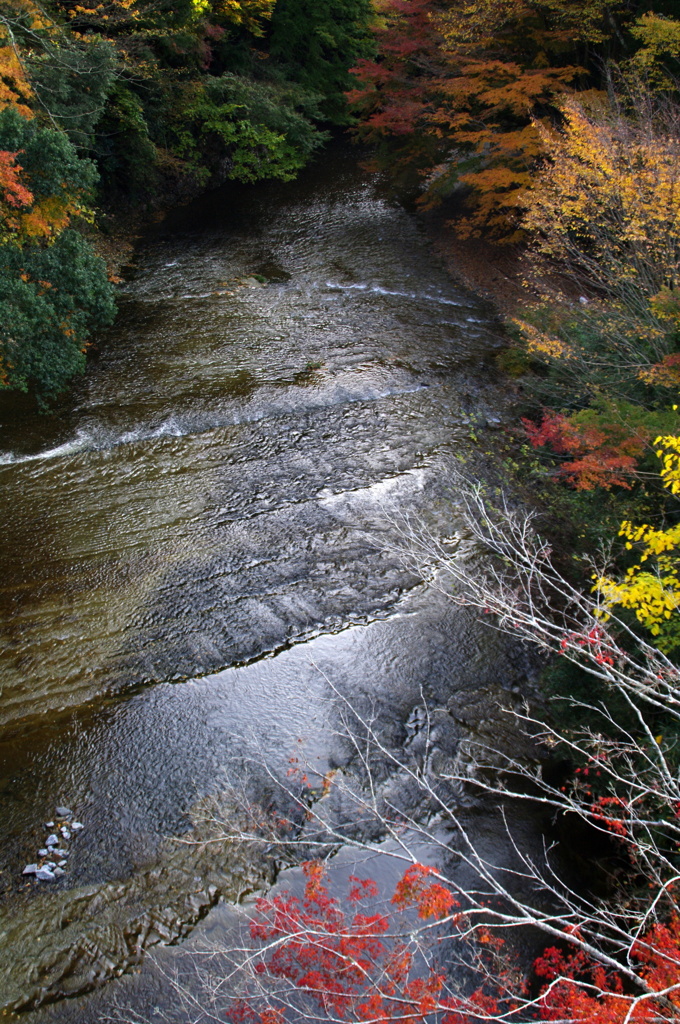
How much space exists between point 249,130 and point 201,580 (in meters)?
16.5

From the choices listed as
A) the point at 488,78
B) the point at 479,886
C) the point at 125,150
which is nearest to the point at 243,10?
the point at 125,150

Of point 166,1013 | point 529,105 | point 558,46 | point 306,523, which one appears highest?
point 558,46

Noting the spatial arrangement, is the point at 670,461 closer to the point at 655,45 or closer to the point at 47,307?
the point at 47,307

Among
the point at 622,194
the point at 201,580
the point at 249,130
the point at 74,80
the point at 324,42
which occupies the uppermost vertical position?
the point at 324,42

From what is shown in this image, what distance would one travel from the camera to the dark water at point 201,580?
5941mm

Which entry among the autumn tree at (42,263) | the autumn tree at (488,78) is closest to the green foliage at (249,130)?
the autumn tree at (488,78)

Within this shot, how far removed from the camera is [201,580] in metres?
8.69

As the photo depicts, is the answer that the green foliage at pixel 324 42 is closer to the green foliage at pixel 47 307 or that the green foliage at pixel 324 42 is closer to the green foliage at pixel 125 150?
the green foliage at pixel 125 150

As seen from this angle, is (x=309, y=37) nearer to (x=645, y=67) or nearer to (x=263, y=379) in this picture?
(x=645, y=67)

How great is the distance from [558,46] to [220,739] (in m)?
15.9

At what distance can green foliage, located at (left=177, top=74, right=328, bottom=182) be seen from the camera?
63.3 feet

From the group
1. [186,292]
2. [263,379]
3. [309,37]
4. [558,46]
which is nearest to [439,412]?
[263,379]

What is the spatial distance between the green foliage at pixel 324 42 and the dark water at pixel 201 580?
12.4 metres

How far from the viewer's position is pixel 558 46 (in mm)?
14758
